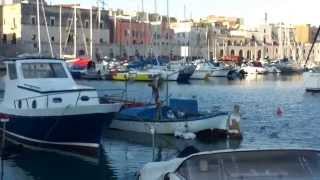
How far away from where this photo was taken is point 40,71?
25781 millimetres

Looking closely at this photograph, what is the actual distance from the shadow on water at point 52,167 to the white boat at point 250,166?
36.5ft

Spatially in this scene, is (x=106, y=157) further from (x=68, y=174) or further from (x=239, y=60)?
(x=239, y=60)

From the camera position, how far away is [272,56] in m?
186

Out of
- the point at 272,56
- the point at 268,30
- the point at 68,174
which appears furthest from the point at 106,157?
the point at 268,30

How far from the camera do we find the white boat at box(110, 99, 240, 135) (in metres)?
28.3

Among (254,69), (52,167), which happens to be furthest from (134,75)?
(52,167)

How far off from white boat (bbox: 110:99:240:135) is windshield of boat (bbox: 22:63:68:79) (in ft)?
15.2

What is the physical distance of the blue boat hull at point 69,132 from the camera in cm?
2291

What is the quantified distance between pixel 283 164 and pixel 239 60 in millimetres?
127890

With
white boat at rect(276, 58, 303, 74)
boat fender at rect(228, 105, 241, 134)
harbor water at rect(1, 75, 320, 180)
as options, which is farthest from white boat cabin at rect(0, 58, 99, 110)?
white boat at rect(276, 58, 303, 74)

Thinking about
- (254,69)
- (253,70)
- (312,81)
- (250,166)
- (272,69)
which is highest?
(250,166)

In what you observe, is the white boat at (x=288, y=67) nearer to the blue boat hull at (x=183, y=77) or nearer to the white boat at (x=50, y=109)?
the blue boat hull at (x=183, y=77)

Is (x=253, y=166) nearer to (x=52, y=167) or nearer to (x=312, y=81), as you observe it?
(x=52, y=167)

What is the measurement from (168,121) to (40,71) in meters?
5.97
